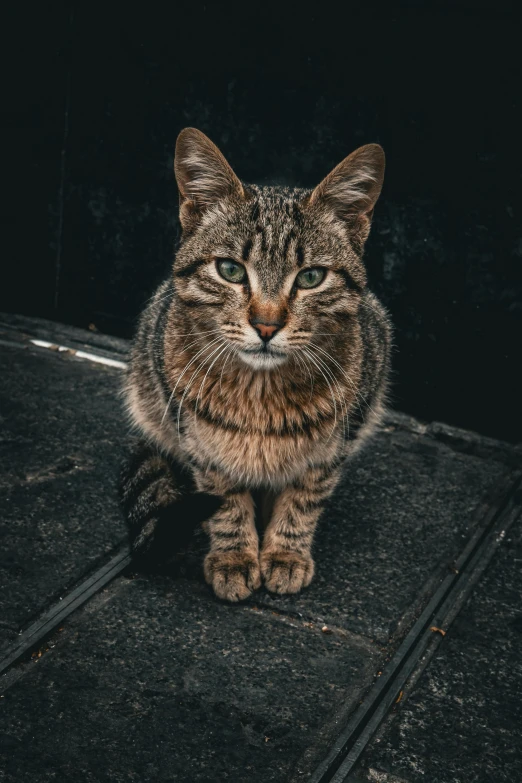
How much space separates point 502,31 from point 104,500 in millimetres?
2254

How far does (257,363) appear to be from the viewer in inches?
93.0

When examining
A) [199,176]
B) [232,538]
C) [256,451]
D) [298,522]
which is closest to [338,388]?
[256,451]

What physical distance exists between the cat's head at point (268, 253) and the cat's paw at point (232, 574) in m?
0.63

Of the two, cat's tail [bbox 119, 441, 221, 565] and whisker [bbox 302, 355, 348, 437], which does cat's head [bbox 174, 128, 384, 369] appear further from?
cat's tail [bbox 119, 441, 221, 565]

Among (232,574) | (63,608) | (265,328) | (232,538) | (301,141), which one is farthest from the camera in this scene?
(301,141)

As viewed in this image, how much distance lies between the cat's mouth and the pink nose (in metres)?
0.03

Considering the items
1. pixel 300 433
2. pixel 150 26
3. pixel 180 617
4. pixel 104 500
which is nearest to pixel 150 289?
pixel 150 26

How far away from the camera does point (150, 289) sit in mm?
4086

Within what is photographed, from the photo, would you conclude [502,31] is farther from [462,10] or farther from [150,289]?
[150,289]

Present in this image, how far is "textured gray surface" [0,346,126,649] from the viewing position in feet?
8.36

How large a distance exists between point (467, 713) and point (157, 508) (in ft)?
3.40

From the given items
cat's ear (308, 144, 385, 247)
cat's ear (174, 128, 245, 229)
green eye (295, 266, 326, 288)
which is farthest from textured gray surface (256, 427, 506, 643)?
cat's ear (174, 128, 245, 229)

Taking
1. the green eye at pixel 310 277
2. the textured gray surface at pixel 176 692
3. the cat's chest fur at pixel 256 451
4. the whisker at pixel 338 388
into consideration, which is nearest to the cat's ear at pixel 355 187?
the green eye at pixel 310 277

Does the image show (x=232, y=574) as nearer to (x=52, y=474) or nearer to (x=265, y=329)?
(x=265, y=329)
